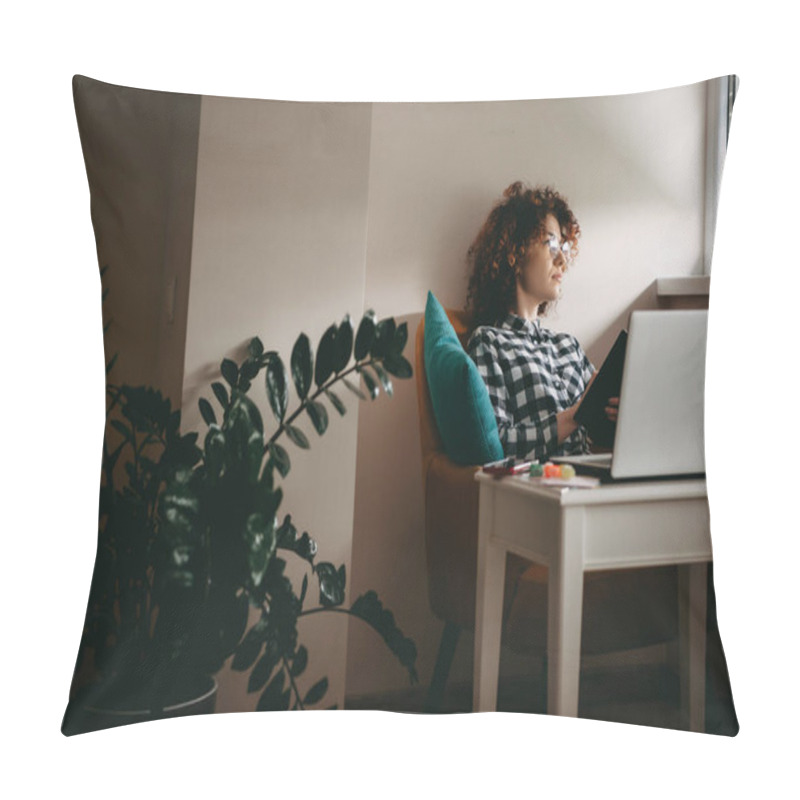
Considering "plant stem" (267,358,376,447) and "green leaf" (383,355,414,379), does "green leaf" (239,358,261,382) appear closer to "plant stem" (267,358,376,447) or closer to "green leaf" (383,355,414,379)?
"plant stem" (267,358,376,447)

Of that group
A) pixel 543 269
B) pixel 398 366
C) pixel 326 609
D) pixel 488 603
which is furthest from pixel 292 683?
pixel 543 269

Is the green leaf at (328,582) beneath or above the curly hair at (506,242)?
beneath

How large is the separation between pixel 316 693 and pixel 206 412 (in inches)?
20.4

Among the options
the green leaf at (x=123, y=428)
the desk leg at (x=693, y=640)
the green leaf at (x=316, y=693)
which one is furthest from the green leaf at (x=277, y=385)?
the desk leg at (x=693, y=640)

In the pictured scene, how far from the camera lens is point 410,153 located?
1788mm

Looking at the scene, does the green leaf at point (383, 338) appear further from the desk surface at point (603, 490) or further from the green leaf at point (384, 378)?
the desk surface at point (603, 490)

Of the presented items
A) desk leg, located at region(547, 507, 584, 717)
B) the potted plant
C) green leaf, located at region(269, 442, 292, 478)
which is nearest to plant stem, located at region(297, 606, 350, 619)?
the potted plant

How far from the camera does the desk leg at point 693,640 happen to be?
1777mm

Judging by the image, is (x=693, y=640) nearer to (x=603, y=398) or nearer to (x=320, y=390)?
(x=603, y=398)

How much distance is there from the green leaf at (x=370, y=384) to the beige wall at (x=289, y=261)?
1.7 inches

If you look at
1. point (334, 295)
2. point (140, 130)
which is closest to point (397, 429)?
point (334, 295)

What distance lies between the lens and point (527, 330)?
70.2 inches

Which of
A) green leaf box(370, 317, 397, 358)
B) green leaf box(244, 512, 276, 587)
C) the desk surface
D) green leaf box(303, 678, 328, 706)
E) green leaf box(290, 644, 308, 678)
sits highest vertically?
green leaf box(370, 317, 397, 358)

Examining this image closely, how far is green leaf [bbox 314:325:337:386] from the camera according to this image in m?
1.78
